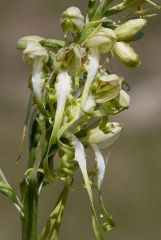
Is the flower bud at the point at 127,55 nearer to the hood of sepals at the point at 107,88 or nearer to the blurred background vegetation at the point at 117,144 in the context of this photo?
the hood of sepals at the point at 107,88

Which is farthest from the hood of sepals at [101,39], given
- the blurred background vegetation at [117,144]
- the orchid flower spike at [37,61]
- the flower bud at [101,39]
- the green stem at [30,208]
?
the blurred background vegetation at [117,144]

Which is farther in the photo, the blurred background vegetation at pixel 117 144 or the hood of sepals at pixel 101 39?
the blurred background vegetation at pixel 117 144

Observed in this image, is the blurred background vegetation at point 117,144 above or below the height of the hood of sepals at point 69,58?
below

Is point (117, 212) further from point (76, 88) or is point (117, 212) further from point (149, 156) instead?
point (76, 88)

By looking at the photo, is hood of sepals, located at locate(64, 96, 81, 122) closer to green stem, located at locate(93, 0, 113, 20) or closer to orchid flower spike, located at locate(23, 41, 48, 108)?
orchid flower spike, located at locate(23, 41, 48, 108)

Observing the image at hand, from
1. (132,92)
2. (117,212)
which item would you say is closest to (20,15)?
(132,92)

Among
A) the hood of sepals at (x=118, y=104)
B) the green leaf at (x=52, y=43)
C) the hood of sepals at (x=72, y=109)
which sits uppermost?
the green leaf at (x=52, y=43)
